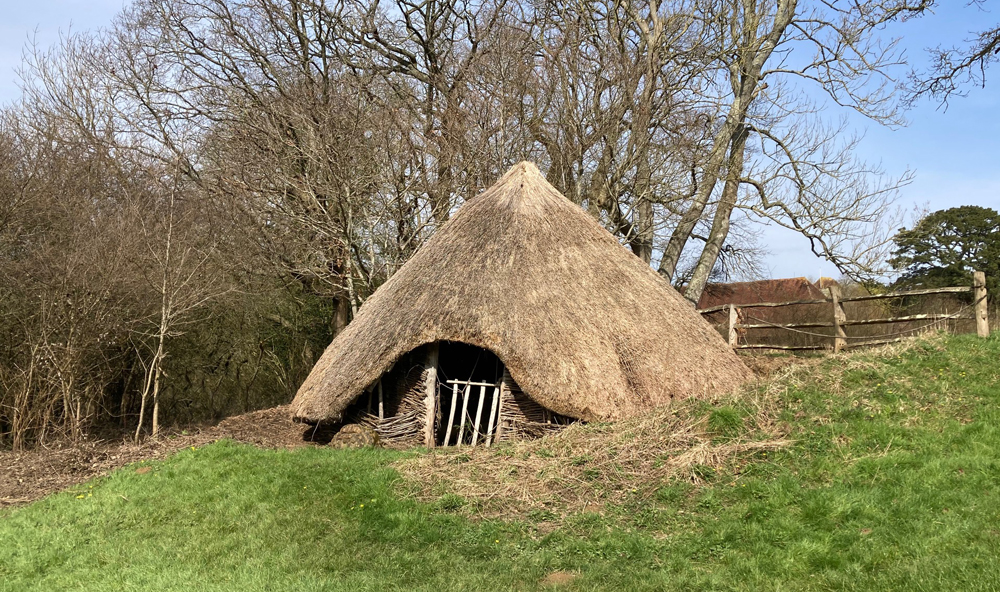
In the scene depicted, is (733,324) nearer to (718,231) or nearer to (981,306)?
(718,231)

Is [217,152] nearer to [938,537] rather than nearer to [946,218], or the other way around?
[938,537]

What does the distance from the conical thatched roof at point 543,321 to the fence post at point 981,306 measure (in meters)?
3.65

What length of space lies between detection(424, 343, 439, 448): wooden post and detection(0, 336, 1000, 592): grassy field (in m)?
1.58

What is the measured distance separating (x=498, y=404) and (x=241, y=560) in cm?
507

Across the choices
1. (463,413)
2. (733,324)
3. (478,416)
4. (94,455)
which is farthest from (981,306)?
(94,455)

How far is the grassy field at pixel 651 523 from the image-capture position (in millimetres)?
5574

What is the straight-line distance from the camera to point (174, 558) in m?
6.72

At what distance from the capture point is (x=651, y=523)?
263 inches

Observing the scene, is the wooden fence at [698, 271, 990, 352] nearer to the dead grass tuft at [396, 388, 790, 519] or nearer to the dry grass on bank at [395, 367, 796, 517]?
the dry grass on bank at [395, 367, 796, 517]

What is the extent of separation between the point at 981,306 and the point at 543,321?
712 cm

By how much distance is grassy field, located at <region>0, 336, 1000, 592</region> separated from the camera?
5.57 m

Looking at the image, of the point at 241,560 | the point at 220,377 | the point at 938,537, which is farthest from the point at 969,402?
the point at 220,377

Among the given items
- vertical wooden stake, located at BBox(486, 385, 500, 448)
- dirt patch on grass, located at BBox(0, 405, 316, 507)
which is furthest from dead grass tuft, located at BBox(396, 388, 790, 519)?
dirt patch on grass, located at BBox(0, 405, 316, 507)

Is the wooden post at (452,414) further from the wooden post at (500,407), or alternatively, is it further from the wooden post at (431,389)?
the wooden post at (500,407)
